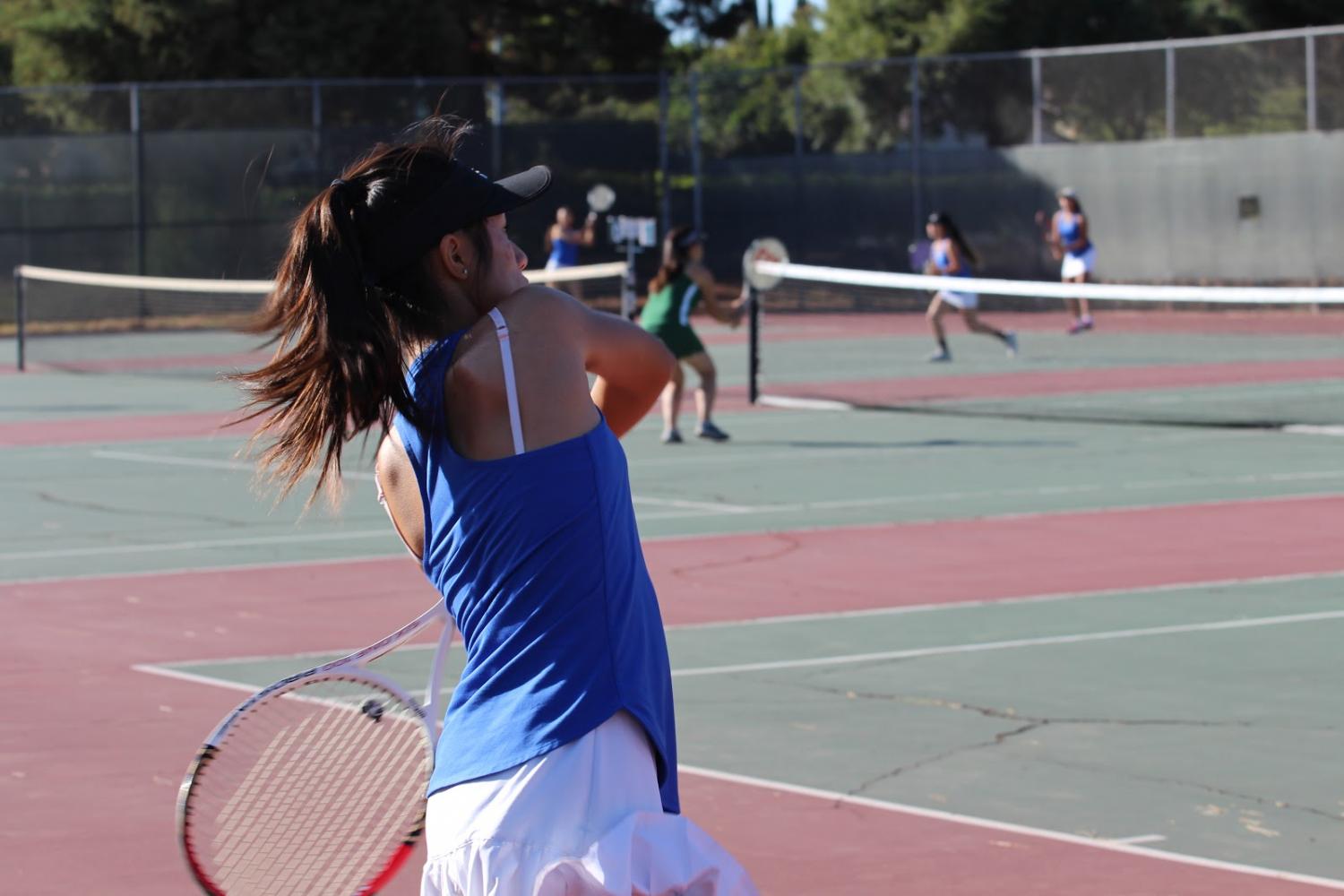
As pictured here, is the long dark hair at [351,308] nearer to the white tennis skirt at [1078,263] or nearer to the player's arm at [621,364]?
the player's arm at [621,364]

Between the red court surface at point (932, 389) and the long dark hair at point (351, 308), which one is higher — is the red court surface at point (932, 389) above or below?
below

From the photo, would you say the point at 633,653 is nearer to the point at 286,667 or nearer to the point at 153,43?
the point at 286,667

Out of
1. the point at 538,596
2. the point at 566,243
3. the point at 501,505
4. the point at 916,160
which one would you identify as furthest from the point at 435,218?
the point at 916,160

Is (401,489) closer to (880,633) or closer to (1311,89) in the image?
(880,633)

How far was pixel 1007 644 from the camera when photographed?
802 cm

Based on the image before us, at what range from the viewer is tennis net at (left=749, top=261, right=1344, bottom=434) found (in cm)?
1725

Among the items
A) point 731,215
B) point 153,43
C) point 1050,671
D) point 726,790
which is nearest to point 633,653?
point 726,790

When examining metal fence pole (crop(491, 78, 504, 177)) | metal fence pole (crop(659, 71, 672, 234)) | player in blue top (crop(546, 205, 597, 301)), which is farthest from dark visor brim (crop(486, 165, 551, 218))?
metal fence pole (crop(659, 71, 672, 234))

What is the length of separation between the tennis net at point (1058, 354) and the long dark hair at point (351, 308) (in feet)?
39.5

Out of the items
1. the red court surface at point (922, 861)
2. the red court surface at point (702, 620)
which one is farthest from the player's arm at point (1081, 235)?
the red court surface at point (922, 861)

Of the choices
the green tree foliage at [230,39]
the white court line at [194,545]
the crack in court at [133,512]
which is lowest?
the white court line at [194,545]

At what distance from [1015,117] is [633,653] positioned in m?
31.0

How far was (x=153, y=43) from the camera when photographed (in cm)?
3775

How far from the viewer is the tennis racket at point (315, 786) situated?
130 inches
